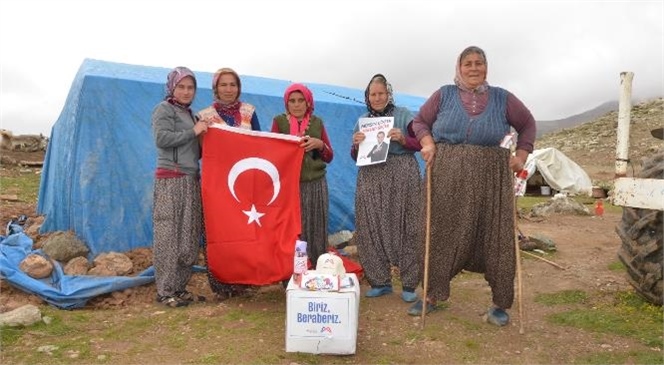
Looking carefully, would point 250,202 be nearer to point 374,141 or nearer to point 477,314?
point 374,141

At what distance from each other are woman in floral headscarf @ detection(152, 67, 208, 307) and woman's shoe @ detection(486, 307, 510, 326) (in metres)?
2.38

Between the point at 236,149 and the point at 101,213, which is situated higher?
the point at 236,149

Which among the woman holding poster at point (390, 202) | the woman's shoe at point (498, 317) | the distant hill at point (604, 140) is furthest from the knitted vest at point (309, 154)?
the distant hill at point (604, 140)

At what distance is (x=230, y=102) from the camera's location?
4.68 meters

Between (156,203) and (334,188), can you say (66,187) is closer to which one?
(156,203)

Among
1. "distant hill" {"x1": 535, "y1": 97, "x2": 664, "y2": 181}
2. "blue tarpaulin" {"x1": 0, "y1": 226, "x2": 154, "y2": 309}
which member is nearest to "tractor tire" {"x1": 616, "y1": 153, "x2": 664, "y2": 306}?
"blue tarpaulin" {"x1": 0, "y1": 226, "x2": 154, "y2": 309}

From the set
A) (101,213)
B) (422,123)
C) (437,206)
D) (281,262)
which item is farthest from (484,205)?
(101,213)

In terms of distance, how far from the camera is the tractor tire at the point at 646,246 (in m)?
3.92

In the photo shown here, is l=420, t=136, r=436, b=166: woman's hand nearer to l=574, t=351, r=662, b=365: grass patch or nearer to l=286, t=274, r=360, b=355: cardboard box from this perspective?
l=286, t=274, r=360, b=355: cardboard box

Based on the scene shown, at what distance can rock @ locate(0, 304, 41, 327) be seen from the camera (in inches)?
153

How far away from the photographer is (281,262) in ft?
14.8

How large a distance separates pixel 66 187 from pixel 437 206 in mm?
3819

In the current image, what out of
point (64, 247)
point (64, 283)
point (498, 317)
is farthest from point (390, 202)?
point (64, 247)

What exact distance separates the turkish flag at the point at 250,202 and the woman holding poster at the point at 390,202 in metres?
0.61
